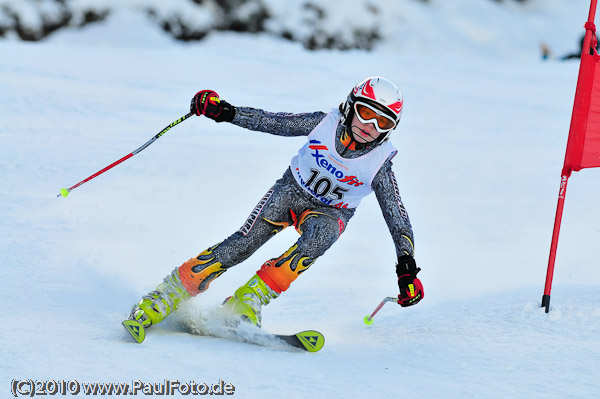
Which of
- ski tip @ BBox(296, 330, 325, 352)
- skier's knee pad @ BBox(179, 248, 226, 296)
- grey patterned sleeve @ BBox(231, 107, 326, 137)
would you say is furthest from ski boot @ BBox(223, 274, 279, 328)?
grey patterned sleeve @ BBox(231, 107, 326, 137)

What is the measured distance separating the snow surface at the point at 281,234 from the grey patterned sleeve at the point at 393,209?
0.47m

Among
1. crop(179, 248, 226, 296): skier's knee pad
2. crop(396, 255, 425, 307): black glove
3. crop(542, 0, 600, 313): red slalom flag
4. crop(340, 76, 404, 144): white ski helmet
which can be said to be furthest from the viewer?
crop(542, 0, 600, 313): red slalom flag

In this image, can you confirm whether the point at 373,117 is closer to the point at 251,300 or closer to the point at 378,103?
the point at 378,103

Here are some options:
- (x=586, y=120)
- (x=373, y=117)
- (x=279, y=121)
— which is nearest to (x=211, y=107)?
(x=279, y=121)

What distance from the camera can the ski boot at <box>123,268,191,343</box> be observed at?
11.3 feet

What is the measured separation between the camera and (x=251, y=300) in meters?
3.54

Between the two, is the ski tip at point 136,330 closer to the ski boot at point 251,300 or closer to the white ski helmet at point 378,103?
the ski boot at point 251,300

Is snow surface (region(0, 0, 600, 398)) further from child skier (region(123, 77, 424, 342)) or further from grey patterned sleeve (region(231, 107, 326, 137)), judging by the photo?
grey patterned sleeve (region(231, 107, 326, 137))

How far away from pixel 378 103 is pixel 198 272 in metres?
1.17

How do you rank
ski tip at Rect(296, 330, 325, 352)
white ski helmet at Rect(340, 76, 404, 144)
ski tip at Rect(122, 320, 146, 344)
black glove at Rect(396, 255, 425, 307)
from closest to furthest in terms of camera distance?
ski tip at Rect(122, 320, 146, 344) → ski tip at Rect(296, 330, 325, 352) → black glove at Rect(396, 255, 425, 307) → white ski helmet at Rect(340, 76, 404, 144)

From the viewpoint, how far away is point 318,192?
148 inches

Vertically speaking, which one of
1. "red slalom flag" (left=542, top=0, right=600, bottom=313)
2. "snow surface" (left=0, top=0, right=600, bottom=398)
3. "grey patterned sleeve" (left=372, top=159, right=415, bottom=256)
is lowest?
"snow surface" (left=0, top=0, right=600, bottom=398)

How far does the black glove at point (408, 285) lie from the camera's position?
11.1 feet

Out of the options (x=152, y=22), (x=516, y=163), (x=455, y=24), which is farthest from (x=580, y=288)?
(x=455, y=24)
